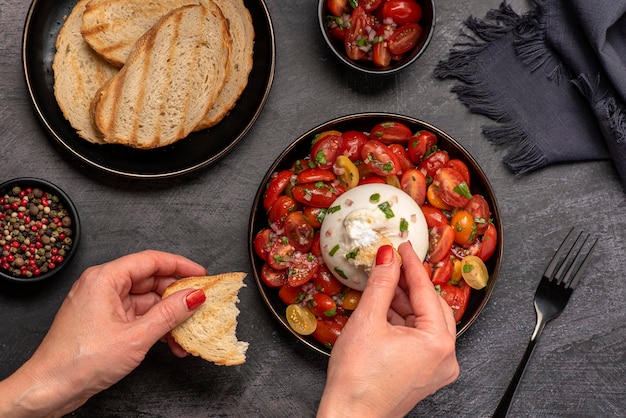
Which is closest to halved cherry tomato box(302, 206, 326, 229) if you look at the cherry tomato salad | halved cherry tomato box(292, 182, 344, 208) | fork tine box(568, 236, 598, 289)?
halved cherry tomato box(292, 182, 344, 208)

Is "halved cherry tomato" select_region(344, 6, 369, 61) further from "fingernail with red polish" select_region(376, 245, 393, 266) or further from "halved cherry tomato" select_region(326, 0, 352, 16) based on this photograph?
"fingernail with red polish" select_region(376, 245, 393, 266)

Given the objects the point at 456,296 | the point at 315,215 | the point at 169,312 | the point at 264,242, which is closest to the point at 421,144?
the point at 315,215

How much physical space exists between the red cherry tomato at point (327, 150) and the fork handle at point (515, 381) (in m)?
1.13

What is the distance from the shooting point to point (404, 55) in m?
2.84

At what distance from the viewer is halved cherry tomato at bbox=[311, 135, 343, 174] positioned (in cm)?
265

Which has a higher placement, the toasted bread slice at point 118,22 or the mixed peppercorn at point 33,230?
the toasted bread slice at point 118,22

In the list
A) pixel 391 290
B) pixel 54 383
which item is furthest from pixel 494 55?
pixel 54 383

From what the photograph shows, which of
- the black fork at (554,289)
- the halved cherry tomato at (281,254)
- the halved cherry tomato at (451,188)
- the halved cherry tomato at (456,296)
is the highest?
the halved cherry tomato at (451,188)

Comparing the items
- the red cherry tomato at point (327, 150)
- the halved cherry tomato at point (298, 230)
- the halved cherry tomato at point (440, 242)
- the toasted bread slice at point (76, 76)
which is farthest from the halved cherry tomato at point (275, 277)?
the toasted bread slice at point (76, 76)

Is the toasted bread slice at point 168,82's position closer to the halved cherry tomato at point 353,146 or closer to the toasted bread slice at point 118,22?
the toasted bread slice at point 118,22

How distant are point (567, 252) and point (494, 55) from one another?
92 centimetres

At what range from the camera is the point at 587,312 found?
9.63ft

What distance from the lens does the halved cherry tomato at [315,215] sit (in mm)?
2678

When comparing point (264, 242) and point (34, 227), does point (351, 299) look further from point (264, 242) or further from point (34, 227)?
point (34, 227)
